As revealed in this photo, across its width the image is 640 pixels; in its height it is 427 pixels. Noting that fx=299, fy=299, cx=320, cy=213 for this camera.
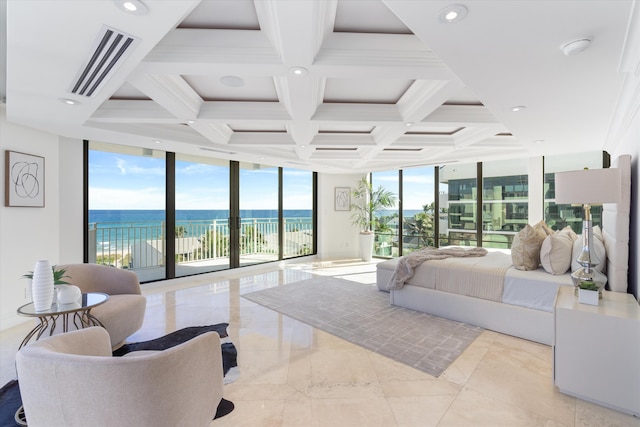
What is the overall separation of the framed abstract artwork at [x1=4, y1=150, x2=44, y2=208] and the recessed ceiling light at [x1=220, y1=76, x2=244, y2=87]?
2.90 m

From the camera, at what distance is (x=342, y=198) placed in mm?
8469

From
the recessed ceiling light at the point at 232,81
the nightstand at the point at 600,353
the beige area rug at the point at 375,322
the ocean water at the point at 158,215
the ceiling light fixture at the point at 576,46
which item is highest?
the recessed ceiling light at the point at 232,81

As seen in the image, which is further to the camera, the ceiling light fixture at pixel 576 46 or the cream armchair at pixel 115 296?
the cream armchair at pixel 115 296

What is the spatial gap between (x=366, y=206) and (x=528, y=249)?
4.82 m

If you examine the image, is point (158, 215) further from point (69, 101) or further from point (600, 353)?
point (600, 353)

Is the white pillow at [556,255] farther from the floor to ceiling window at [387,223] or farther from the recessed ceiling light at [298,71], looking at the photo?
the floor to ceiling window at [387,223]

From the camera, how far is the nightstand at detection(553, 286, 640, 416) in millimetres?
2018

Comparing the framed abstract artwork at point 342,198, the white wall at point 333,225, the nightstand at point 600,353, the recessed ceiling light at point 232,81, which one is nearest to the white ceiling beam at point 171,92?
the recessed ceiling light at point 232,81

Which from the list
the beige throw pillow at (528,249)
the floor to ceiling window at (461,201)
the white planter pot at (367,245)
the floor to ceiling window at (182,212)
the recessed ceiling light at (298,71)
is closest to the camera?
the recessed ceiling light at (298,71)

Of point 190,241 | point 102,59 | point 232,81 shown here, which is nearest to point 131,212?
point 190,241

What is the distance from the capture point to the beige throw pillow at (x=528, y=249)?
3475 mm

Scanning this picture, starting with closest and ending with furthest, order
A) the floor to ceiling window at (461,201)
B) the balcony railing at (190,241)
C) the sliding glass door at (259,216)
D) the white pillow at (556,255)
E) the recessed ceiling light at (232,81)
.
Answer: the recessed ceiling light at (232,81)
the white pillow at (556,255)
the balcony railing at (190,241)
the floor to ceiling window at (461,201)
the sliding glass door at (259,216)

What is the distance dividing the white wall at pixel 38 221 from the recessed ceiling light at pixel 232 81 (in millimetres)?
2849

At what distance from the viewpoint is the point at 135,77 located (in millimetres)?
2387
